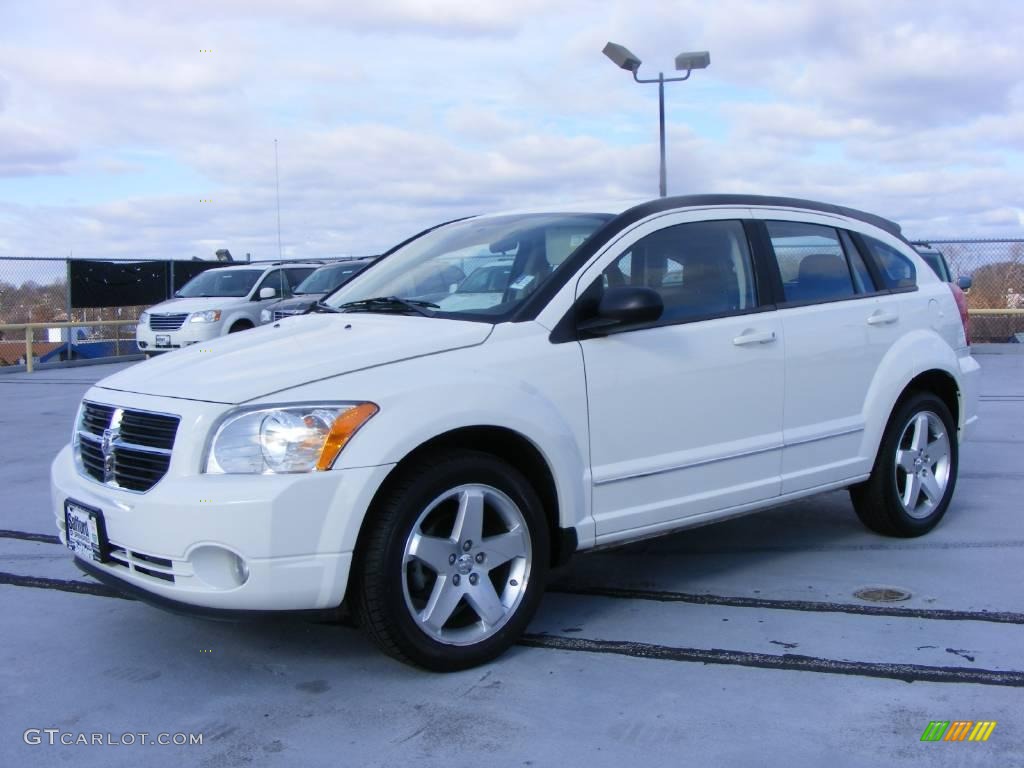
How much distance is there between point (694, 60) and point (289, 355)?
14.9 meters

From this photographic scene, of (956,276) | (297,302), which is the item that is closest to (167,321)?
(297,302)

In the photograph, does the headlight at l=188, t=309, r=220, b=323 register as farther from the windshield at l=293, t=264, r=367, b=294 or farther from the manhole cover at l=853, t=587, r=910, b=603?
the manhole cover at l=853, t=587, r=910, b=603

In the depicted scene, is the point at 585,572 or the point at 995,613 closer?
the point at 995,613

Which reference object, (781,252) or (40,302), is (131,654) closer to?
(781,252)

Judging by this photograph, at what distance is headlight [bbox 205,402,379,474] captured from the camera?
3.47m

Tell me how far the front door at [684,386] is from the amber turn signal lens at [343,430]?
38.6 inches

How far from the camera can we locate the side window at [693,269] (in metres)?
4.53

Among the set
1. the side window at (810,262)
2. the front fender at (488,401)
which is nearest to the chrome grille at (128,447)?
the front fender at (488,401)

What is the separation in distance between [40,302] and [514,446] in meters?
18.0

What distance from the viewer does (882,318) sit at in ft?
17.7

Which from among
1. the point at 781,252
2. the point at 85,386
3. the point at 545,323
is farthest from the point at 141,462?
the point at 85,386

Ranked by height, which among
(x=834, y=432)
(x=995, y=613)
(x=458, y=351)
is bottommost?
(x=995, y=613)

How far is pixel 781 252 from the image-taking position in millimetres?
5094

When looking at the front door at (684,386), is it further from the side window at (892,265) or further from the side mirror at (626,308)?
the side window at (892,265)
